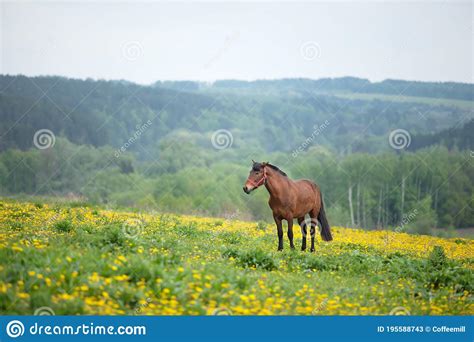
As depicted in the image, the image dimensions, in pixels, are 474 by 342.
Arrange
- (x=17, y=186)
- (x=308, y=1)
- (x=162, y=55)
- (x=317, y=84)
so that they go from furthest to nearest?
(x=317, y=84) < (x=162, y=55) < (x=17, y=186) < (x=308, y=1)

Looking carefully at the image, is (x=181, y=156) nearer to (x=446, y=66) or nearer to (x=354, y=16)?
(x=354, y=16)

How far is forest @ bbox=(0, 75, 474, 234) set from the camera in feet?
252

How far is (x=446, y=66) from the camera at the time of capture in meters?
56.1

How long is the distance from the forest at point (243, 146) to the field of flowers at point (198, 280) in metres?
17.1

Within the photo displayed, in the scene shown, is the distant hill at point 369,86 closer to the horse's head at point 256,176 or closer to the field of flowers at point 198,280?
the horse's head at point 256,176

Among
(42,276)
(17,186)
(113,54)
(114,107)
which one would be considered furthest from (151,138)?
(42,276)

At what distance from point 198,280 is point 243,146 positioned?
142 metres

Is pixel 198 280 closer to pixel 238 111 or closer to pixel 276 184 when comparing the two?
pixel 276 184

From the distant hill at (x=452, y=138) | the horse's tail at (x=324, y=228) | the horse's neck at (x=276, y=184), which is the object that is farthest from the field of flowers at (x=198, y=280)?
the distant hill at (x=452, y=138)

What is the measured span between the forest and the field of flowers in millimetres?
17110

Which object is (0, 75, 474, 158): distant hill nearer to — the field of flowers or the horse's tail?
the horse's tail

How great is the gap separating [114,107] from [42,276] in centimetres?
13762

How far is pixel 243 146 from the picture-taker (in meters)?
152

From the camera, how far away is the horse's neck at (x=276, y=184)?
16.8m
